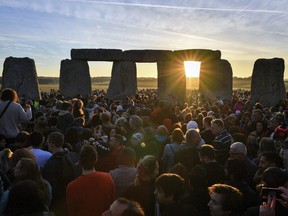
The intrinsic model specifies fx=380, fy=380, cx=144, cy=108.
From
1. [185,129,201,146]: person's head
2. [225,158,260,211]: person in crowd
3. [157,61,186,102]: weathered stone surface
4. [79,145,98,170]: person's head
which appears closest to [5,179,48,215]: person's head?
[79,145,98,170]: person's head

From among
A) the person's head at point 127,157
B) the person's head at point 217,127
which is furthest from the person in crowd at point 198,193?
the person's head at point 217,127

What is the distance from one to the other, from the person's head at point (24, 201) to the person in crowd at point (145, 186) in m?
1.36

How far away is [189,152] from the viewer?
600 cm

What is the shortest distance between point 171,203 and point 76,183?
115 cm

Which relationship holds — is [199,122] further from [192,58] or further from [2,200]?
[192,58]

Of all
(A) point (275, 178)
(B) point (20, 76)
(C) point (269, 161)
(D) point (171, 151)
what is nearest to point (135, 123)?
(D) point (171, 151)

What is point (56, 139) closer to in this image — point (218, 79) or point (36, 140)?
point (36, 140)

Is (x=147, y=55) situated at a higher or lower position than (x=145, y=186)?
higher

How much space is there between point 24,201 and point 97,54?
66.8ft

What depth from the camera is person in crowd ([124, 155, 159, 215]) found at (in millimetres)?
4547

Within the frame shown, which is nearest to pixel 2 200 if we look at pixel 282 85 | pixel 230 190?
pixel 230 190

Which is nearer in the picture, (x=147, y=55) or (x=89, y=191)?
(x=89, y=191)

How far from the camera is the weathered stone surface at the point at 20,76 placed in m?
18.9

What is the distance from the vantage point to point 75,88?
901 inches
